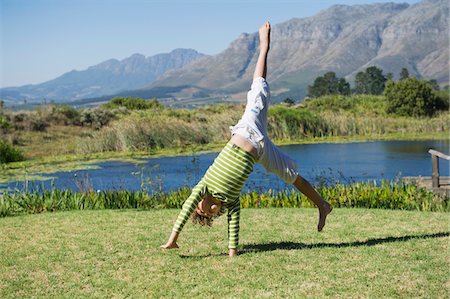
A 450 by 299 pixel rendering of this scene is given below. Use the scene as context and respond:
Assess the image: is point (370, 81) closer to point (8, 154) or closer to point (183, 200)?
point (8, 154)

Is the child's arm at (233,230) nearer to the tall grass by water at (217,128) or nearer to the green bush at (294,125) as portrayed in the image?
the tall grass by water at (217,128)

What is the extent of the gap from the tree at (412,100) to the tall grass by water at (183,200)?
29.3 metres

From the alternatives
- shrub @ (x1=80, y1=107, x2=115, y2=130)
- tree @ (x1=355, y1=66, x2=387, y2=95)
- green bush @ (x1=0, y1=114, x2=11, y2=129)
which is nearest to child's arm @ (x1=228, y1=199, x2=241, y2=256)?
green bush @ (x1=0, y1=114, x2=11, y2=129)

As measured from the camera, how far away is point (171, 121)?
2886cm

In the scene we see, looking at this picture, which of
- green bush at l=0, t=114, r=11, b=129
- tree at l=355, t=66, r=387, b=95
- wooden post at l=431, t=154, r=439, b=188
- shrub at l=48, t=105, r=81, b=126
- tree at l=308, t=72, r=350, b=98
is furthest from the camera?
tree at l=355, t=66, r=387, b=95

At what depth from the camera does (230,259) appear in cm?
568

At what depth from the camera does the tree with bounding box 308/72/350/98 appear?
76.1m

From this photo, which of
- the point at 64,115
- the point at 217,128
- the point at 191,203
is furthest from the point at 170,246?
the point at 64,115

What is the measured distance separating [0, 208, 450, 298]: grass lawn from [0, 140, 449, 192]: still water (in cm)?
615

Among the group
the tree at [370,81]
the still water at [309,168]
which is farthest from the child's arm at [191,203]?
the tree at [370,81]

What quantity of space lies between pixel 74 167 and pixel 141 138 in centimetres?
652

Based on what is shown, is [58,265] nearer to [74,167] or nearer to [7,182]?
[7,182]

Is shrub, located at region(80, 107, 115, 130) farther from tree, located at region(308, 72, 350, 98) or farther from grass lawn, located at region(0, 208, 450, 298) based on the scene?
tree, located at region(308, 72, 350, 98)

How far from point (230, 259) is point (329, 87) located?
7603 cm
